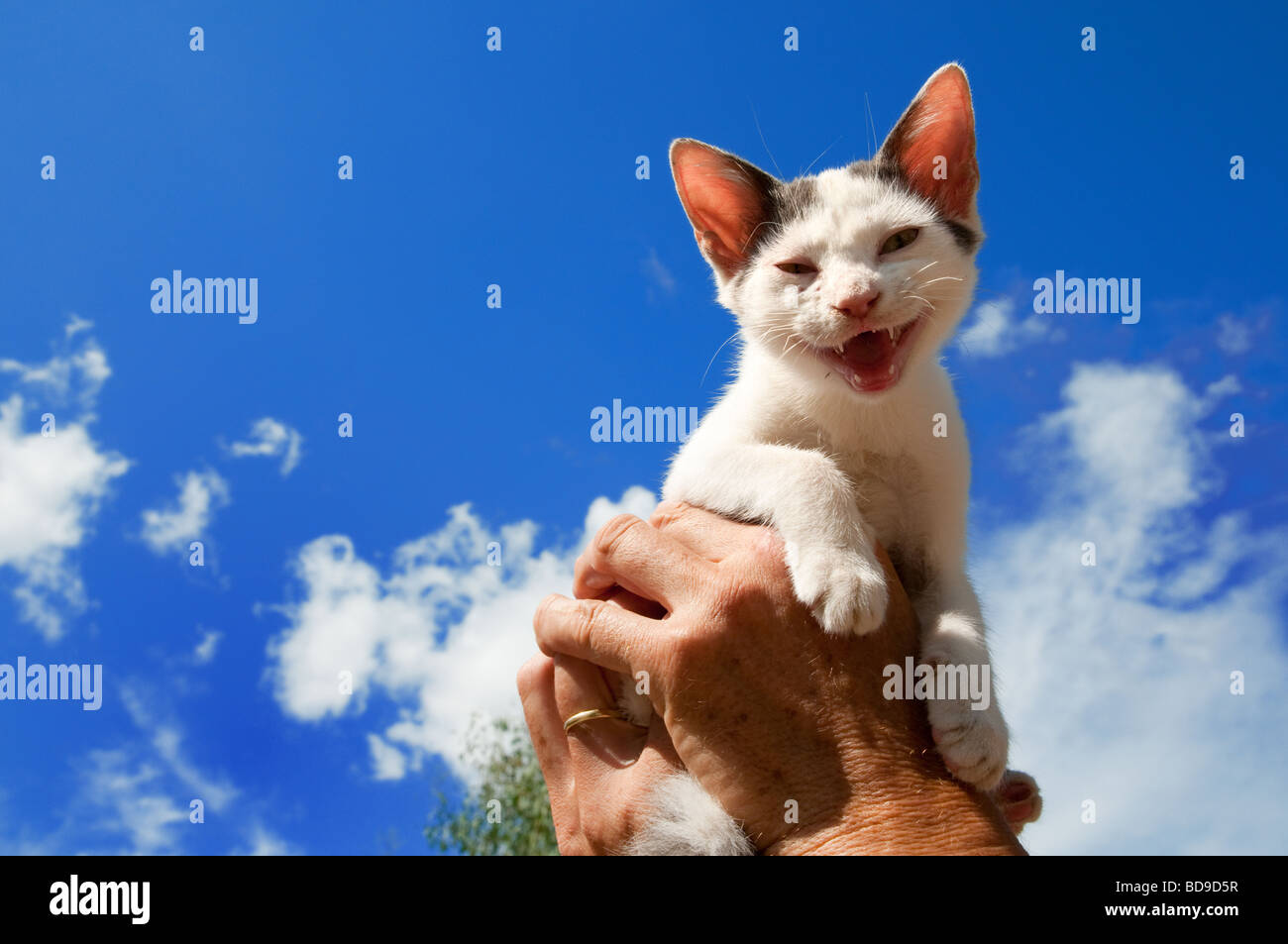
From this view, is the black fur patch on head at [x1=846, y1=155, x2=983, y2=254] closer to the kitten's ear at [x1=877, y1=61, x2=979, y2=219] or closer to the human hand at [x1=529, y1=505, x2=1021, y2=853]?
the kitten's ear at [x1=877, y1=61, x2=979, y2=219]

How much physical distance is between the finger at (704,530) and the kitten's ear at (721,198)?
0.94 metres

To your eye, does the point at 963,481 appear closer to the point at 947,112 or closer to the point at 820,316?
the point at 820,316

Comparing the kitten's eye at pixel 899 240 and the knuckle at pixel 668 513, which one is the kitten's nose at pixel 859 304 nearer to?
the kitten's eye at pixel 899 240

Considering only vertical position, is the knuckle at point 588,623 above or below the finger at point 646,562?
below

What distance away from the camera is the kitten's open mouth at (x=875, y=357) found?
2.72 meters

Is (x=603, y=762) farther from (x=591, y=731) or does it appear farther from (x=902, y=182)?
(x=902, y=182)

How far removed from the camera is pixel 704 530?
2621mm

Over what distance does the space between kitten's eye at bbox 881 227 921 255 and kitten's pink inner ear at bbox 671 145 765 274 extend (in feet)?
1.52

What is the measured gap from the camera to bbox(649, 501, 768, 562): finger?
8.26ft

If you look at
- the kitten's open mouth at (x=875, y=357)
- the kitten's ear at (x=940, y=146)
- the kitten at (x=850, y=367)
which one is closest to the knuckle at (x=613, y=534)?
the kitten at (x=850, y=367)

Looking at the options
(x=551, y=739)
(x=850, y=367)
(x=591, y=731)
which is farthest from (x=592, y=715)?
(x=850, y=367)

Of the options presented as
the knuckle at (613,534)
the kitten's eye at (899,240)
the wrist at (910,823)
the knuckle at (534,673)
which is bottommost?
the wrist at (910,823)

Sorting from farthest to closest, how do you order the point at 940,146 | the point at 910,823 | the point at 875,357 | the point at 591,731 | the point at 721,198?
the point at 721,198
the point at 940,146
the point at 875,357
the point at 591,731
the point at 910,823

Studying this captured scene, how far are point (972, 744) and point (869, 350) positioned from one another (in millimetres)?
1139
